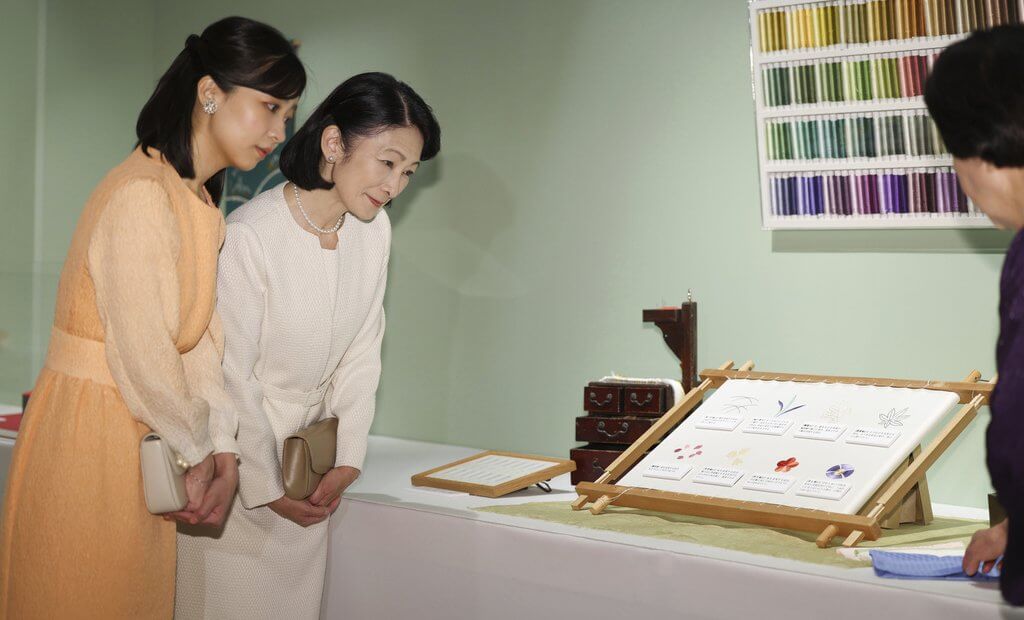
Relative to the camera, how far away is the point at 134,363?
1.29 metres

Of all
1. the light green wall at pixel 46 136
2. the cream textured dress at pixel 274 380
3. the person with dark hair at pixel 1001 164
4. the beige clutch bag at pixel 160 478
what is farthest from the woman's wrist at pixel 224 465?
the light green wall at pixel 46 136

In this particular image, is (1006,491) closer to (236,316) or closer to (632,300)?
(236,316)

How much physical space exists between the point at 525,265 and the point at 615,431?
0.69 metres

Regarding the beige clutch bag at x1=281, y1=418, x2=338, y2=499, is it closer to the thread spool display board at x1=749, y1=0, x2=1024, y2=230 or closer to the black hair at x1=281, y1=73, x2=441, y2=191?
the black hair at x1=281, y1=73, x2=441, y2=191

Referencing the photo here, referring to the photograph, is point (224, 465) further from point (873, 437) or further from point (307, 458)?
point (873, 437)

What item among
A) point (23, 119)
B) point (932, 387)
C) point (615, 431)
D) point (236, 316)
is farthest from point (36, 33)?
point (932, 387)

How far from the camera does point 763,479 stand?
5.83 ft

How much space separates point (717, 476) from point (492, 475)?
0.58 meters

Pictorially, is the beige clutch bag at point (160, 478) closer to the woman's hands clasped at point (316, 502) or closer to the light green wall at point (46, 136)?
the woman's hands clasped at point (316, 502)

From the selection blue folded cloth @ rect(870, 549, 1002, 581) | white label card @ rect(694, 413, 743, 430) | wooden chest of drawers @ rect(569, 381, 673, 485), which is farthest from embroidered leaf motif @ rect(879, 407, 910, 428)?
wooden chest of drawers @ rect(569, 381, 673, 485)

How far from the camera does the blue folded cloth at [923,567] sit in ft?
4.75

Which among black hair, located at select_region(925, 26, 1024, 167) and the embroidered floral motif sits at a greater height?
black hair, located at select_region(925, 26, 1024, 167)

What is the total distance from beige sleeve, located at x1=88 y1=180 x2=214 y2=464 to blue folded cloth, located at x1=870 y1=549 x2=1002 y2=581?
1065 mm

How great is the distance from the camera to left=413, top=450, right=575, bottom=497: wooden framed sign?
82.3 inches
